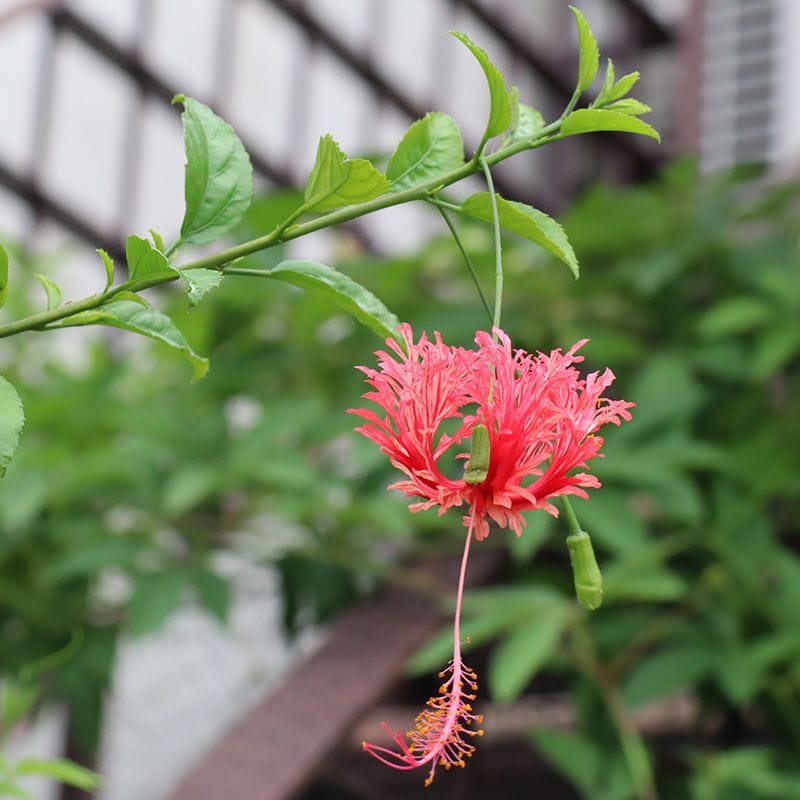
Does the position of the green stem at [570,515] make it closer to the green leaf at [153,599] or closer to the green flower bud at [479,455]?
the green flower bud at [479,455]

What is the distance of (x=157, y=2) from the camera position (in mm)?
3406

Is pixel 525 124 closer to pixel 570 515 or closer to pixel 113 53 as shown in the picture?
pixel 570 515

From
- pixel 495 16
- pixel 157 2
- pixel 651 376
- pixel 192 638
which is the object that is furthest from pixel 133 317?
pixel 495 16

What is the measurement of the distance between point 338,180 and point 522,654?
898 mm

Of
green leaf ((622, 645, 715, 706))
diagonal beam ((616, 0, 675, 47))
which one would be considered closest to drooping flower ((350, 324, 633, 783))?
green leaf ((622, 645, 715, 706))

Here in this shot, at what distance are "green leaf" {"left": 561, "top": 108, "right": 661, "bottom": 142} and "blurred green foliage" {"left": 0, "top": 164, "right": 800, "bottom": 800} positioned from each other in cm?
83

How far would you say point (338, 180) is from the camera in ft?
1.38

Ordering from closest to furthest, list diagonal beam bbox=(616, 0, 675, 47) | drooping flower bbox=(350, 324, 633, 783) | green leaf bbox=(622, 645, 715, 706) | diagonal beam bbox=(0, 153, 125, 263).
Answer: drooping flower bbox=(350, 324, 633, 783)
green leaf bbox=(622, 645, 715, 706)
diagonal beam bbox=(0, 153, 125, 263)
diagonal beam bbox=(616, 0, 675, 47)

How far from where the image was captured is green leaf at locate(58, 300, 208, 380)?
1.35 feet

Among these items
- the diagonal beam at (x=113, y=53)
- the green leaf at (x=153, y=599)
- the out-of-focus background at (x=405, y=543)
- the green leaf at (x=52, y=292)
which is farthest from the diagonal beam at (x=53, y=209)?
the green leaf at (x=52, y=292)

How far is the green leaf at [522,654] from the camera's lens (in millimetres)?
1195

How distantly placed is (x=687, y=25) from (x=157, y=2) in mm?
1605

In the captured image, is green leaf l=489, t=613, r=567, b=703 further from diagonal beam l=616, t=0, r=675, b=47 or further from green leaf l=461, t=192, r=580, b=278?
diagonal beam l=616, t=0, r=675, b=47

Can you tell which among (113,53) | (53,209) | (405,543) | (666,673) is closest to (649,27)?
(113,53)
